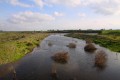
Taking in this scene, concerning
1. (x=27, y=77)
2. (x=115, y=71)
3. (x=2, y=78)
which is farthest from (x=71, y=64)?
(x=2, y=78)

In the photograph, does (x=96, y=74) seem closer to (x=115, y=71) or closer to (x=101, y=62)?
(x=115, y=71)

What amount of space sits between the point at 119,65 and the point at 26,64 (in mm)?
22158

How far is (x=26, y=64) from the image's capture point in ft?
140

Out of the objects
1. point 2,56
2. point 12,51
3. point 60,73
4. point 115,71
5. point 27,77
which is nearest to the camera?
point 27,77

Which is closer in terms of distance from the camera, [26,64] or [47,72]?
[47,72]

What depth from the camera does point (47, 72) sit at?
35125 mm

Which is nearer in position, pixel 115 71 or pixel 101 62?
pixel 115 71

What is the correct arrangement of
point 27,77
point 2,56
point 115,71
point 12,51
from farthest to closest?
point 12,51 < point 2,56 < point 115,71 < point 27,77

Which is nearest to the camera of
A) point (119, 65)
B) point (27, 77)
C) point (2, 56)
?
point (27, 77)

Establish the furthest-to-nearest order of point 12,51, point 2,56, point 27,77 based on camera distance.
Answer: point 12,51
point 2,56
point 27,77

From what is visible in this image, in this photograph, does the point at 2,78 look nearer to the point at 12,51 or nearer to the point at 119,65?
the point at 12,51

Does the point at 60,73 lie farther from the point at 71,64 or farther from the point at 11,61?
the point at 11,61

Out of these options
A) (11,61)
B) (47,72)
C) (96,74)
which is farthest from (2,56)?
(96,74)

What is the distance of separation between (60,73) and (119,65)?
15873mm
